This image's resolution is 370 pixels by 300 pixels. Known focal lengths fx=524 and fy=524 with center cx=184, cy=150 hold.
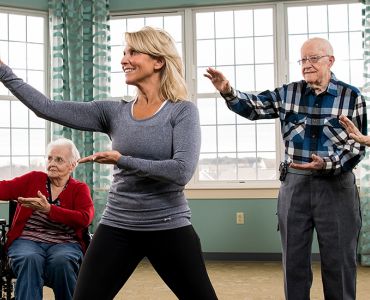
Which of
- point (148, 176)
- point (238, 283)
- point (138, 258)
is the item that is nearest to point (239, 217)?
point (238, 283)

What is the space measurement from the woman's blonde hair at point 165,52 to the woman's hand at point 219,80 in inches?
13.6

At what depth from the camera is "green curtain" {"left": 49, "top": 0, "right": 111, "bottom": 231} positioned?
501cm

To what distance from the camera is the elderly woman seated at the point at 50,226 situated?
2.45m

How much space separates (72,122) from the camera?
1715 mm

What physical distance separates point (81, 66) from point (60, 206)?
2.67 meters

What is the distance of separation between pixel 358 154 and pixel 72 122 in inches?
48.0

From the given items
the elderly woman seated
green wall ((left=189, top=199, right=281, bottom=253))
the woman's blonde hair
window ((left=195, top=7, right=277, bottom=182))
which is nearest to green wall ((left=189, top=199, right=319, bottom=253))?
green wall ((left=189, top=199, right=281, bottom=253))

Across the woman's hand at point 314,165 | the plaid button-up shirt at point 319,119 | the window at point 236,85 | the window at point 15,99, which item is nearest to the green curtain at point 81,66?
the window at point 15,99

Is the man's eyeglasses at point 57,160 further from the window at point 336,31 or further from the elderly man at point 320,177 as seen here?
the window at point 336,31

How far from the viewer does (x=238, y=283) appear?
4.02 meters

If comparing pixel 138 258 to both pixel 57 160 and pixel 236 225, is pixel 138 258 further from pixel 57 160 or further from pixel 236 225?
pixel 236 225

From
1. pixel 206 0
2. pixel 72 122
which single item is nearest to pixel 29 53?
pixel 206 0

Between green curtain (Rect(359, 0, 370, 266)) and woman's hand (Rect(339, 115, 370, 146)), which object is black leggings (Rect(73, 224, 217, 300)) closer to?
woman's hand (Rect(339, 115, 370, 146))

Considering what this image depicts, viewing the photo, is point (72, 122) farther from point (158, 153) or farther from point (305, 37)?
point (305, 37)
